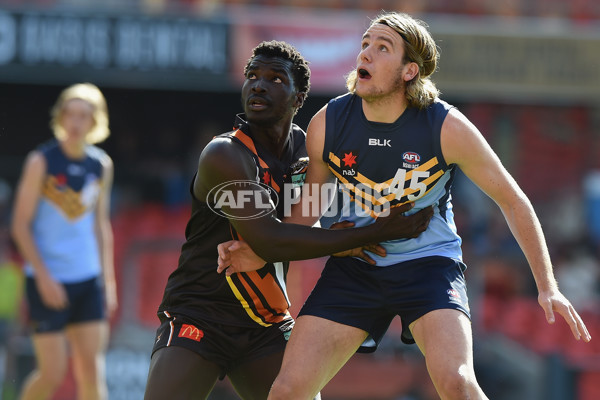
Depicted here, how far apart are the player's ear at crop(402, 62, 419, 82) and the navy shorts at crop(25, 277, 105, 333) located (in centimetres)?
332

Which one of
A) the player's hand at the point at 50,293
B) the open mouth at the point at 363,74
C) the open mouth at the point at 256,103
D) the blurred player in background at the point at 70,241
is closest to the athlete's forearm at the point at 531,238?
the open mouth at the point at 363,74

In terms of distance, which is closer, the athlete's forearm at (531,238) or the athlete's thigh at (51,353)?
the athlete's forearm at (531,238)

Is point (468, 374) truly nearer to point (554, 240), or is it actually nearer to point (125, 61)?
point (125, 61)

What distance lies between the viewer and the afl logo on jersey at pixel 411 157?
12.4 ft

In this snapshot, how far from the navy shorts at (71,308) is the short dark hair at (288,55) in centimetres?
291

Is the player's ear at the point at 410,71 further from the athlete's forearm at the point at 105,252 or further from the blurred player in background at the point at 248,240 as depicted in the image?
the athlete's forearm at the point at 105,252

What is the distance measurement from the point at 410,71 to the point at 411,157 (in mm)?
403

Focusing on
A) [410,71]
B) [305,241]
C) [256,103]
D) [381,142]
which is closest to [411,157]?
[381,142]

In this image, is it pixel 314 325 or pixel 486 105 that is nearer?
pixel 314 325

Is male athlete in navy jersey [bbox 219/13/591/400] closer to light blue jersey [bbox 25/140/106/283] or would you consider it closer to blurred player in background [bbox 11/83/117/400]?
blurred player in background [bbox 11/83/117/400]

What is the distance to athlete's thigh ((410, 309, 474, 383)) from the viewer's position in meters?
3.51

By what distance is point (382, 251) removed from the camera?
3.82 meters

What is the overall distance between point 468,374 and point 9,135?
10508mm

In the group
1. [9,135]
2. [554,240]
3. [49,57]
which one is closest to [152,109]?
[9,135]
